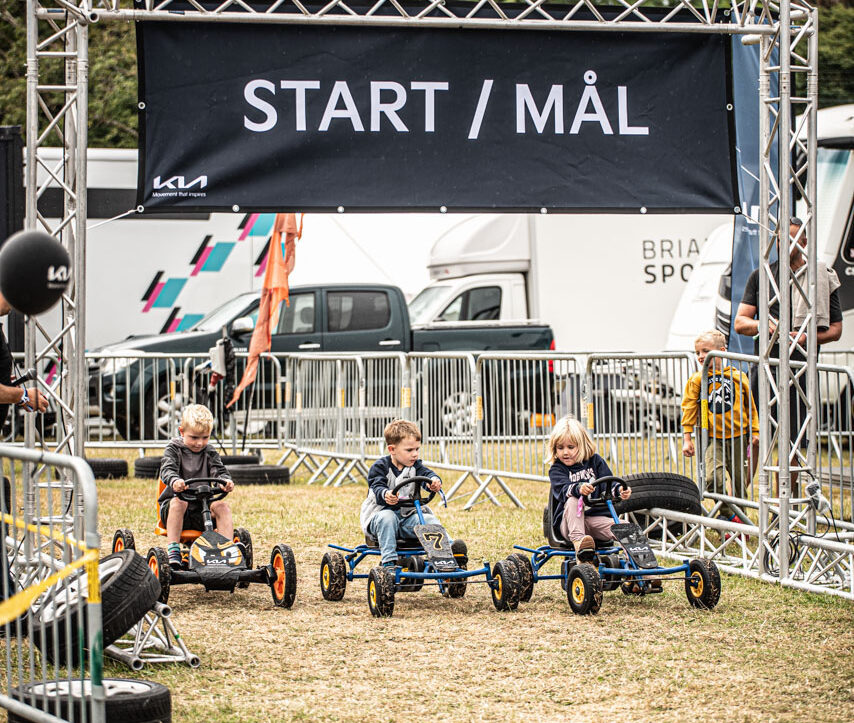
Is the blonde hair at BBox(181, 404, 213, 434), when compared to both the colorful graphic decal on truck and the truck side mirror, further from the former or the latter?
the colorful graphic decal on truck

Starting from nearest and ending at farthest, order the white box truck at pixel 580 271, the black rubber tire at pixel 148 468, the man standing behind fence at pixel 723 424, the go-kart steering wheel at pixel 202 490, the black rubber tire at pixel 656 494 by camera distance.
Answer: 1. the go-kart steering wheel at pixel 202 490
2. the black rubber tire at pixel 656 494
3. the man standing behind fence at pixel 723 424
4. the black rubber tire at pixel 148 468
5. the white box truck at pixel 580 271

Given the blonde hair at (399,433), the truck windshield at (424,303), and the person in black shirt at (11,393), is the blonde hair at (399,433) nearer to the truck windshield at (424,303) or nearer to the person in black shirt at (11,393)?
the person in black shirt at (11,393)

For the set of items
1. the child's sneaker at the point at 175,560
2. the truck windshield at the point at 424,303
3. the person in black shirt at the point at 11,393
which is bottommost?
the child's sneaker at the point at 175,560

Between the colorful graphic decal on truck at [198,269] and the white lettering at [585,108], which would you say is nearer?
the white lettering at [585,108]

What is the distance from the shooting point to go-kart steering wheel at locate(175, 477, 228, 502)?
26.1 ft

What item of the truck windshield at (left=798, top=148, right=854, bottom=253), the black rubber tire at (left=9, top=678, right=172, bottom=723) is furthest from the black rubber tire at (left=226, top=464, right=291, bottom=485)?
the black rubber tire at (left=9, top=678, right=172, bottom=723)

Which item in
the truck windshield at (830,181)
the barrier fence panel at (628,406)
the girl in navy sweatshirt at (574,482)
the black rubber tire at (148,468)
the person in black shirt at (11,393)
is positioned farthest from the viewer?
the truck windshield at (830,181)

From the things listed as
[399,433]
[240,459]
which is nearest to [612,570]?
[399,433]

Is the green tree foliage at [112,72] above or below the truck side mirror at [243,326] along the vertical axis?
above

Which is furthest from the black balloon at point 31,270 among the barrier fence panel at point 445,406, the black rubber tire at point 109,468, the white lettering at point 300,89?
the black rubber tire at point 109,468

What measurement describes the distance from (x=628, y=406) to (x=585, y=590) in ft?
14.2

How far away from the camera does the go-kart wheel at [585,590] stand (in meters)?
7.50

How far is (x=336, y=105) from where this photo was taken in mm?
8156

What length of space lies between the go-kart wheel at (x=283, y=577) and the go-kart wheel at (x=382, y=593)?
49cm
